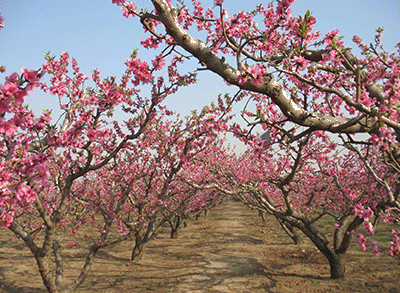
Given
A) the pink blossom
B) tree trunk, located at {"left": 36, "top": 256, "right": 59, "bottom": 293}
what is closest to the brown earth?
tree trunk, located at {"left": 36, "top": 256, "right": 59, "bottom": 293}

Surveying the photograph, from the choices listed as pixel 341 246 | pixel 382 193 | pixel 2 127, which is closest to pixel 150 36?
pixel 2 127

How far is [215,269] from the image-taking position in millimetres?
9477

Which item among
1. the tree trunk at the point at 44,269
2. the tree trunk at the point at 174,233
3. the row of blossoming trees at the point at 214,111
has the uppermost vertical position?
the row of blossoming trees at the point at 214,111

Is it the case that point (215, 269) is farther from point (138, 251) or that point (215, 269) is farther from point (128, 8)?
point (128, 8)

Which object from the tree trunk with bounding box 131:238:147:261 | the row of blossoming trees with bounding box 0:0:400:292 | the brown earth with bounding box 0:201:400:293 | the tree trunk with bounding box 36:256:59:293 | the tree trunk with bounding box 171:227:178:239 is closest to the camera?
the row of blossoming trees with bounding box 0:0:400:292

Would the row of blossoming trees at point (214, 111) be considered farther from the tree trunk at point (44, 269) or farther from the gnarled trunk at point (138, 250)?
the gnarled trunk at point (138, 250)

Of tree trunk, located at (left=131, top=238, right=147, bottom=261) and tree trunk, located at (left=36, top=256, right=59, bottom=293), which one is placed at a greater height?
tree trunk, located at (left=36, top=256, right=59, bottom=293)

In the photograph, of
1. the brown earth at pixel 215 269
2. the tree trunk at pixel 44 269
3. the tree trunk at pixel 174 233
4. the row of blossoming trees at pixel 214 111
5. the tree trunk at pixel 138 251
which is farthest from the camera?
the tree trunk at pixel 174 233

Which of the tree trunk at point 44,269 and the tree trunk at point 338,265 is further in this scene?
the tree trunk at point 338,265

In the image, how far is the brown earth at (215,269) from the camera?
7551mm

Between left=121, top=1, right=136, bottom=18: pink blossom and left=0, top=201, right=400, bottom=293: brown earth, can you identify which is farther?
left=0, top=201, right=400, bottom=293: brown earth

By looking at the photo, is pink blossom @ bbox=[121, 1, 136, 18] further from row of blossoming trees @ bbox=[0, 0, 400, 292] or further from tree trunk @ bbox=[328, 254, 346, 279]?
tree trunk @ bbox=[328, 254, 346, 279]

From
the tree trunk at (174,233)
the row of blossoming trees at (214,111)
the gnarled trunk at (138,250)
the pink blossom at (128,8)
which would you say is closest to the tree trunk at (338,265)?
the row of blossoming trees at (214,111)

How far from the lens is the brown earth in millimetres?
7551
